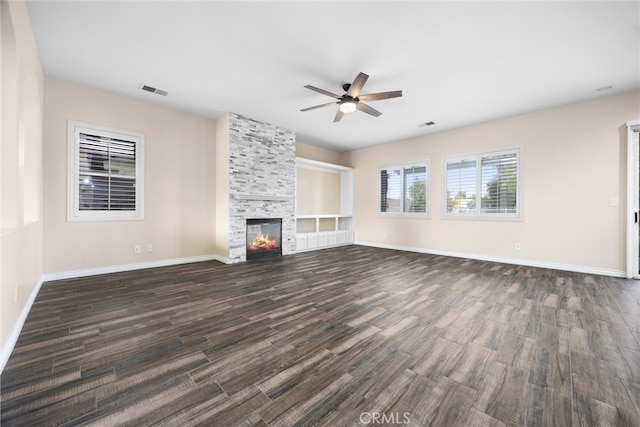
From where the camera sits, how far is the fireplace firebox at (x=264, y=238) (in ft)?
18.0

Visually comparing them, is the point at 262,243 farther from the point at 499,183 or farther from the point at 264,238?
the point at 499,183

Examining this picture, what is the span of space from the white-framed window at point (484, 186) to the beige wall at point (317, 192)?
10.8 ft

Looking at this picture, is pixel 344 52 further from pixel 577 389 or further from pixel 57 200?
pixel 57 200

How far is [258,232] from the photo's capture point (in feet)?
18.5

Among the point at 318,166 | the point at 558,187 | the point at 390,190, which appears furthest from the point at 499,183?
the point at 318,166

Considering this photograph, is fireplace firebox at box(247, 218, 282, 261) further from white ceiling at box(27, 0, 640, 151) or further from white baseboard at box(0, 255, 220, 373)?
white ceiling at box(27, 0, 640, 151)

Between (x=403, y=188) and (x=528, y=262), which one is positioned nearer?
(x=528, y=262)

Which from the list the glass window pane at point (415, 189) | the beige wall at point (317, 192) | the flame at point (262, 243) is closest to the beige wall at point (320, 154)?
the beige wall at point (317, 192)

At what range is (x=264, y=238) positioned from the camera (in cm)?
577

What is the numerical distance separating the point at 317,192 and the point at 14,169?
19.6 ft

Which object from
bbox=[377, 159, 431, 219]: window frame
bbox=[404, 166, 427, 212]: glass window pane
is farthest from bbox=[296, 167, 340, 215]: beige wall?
bbox=[404, 166, 427, 212]: glass window pane

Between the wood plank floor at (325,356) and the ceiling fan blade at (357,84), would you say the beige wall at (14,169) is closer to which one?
the wood plank floor at (325,356)

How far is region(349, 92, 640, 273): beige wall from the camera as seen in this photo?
4.21m

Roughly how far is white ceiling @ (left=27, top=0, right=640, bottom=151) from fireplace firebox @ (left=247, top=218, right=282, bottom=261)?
8.23 feet
